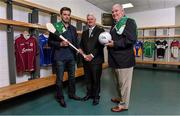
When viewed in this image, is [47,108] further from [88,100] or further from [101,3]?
[101,3]

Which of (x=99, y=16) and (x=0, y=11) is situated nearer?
(x=0, y=11)

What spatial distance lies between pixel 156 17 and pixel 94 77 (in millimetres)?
6705

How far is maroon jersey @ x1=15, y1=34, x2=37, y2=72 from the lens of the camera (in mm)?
3391

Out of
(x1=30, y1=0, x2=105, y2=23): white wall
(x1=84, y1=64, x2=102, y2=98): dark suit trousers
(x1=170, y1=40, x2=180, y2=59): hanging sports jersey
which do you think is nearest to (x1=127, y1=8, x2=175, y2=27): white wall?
(x1=170, y1=40, x2=180, y2=59): hanging sports jersey

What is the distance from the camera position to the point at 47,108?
9.50ft

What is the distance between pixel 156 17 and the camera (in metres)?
8.47

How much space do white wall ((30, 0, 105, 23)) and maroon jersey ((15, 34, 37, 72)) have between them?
1.29 metres

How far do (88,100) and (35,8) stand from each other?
2.25 meters

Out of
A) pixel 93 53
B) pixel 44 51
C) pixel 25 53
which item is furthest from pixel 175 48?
pixel 25 53

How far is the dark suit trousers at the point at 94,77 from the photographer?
303 centimetres

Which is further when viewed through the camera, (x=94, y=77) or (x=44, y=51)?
(x=44, y=51)

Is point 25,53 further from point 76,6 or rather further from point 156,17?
point 156,17

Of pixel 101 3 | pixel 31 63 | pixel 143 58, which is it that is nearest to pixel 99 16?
pixel 101 3

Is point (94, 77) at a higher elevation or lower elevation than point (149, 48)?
lower
